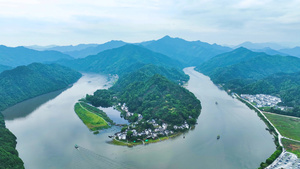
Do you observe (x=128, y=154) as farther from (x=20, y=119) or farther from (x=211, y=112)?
(x=20, y=119)

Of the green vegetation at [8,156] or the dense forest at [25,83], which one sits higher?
the green vegetation at [8,156]

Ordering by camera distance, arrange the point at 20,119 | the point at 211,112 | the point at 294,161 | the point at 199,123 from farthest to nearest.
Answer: the point at 211,112 → the point at 20,119 → the point at 199,123 → the point at 294,161

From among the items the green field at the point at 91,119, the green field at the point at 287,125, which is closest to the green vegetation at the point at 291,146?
the green field at the point at 287,125

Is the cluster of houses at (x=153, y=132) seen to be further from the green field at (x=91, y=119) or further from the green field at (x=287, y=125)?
the green field at (x=287, y=125)

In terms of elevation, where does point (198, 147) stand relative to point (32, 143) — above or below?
above

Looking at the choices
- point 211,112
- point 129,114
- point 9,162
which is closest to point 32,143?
point 9,162

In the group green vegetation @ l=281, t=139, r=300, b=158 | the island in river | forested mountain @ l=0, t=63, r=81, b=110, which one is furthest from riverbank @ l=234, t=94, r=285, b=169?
forested mountain @ l=0, t=63, r=81, b=110
